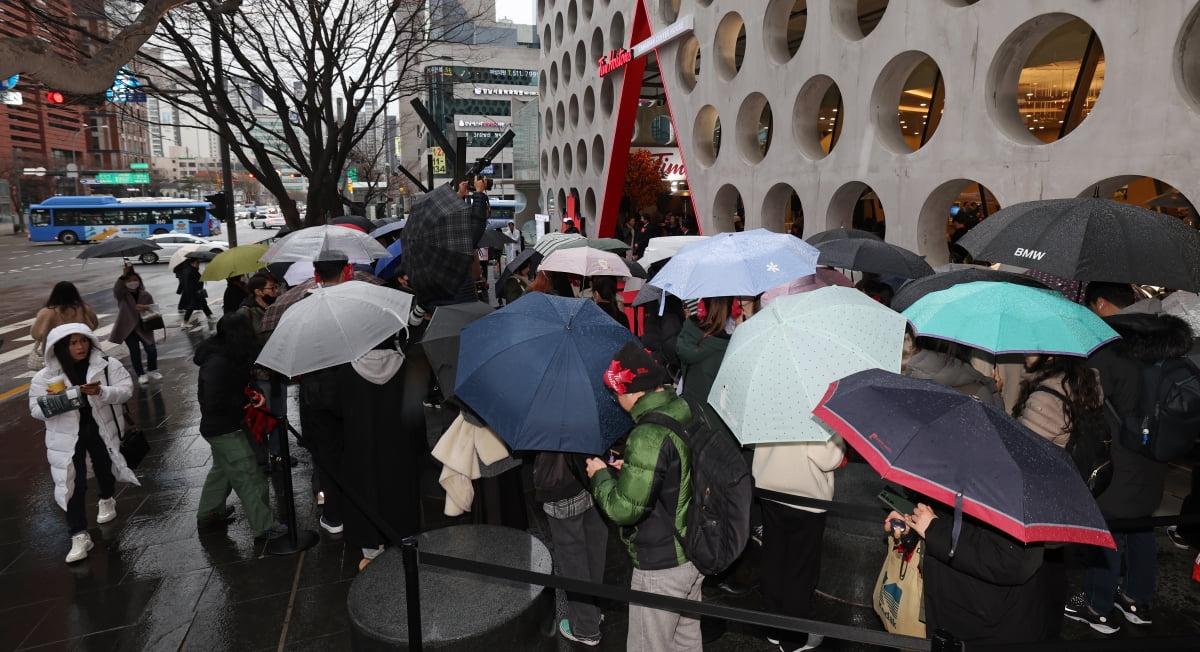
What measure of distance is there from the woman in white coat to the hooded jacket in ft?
24.2

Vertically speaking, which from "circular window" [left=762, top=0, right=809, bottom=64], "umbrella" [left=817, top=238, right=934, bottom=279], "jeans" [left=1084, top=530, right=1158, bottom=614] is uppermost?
"circular window" [left=762, top=0, right=809, bottom=64]

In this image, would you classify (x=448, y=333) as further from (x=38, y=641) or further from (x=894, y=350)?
(x=38, y=641)

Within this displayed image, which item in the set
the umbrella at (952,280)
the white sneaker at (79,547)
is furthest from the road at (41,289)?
the umbrella at (952,280)

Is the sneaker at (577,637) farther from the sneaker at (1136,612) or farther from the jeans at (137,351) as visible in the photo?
the jeans at (137,351)

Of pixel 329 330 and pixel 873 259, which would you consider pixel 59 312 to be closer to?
→ pixel 329 330

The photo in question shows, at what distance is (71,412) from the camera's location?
5.68 m

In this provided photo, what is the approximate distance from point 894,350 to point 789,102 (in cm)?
927

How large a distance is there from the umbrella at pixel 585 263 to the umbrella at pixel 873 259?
6.98 ft

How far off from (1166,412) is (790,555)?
227 cm

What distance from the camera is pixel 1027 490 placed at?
2.18 metres

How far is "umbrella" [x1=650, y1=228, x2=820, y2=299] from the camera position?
471 centimetres

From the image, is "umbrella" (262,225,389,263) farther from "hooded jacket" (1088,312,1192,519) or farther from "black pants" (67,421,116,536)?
"hooded jacket" (1088,312,1192,519)

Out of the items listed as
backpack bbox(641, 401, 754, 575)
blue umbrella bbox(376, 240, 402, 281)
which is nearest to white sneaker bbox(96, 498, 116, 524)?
blue umbrella bbox(376, 240, 402, 281)

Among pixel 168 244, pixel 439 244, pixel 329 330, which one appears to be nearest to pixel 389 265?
pixel 439 244
